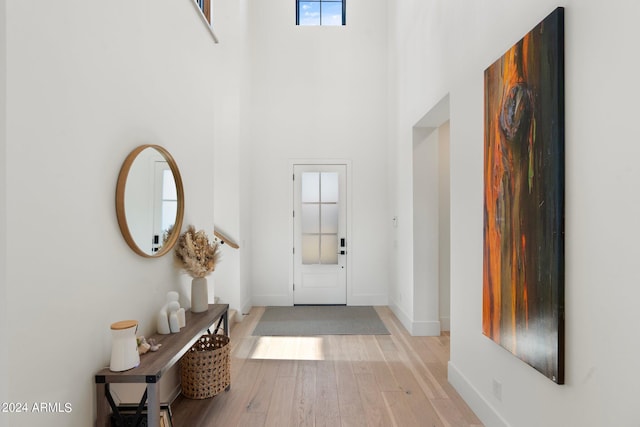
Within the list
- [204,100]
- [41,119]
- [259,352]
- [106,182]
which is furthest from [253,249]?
[41,119]

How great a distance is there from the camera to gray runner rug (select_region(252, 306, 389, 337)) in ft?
14.3

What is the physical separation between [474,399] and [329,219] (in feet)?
11.3

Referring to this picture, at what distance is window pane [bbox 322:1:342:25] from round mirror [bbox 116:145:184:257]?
440 centimetres

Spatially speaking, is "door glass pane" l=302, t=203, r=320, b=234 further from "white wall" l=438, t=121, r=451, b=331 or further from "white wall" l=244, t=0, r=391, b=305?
"white wall" l=438, t=121, r=451, b=331

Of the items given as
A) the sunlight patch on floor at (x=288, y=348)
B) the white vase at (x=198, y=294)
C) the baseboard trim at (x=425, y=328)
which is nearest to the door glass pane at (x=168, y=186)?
the white vase at (x=198, y=294)

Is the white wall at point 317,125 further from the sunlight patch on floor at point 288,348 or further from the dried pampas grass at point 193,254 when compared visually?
the dried pampas grass at point 193,254

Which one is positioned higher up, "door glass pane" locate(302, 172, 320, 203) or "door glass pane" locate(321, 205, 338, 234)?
"door glass pane" locate(302, 172, 320, 203)

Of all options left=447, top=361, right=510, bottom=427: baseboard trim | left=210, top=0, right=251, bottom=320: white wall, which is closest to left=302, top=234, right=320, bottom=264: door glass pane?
left=210, top=0, right=251, bottom=320: white wall

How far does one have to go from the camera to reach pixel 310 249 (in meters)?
5.68

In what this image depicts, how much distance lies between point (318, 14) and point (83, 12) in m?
4.87

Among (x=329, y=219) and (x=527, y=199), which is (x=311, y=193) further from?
(x=527, y=199)

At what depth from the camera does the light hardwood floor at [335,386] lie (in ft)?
8.09

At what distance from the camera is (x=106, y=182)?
1.73m

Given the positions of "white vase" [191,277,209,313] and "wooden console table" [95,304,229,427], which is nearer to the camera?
"wooden console table" [95,304,229,427]
